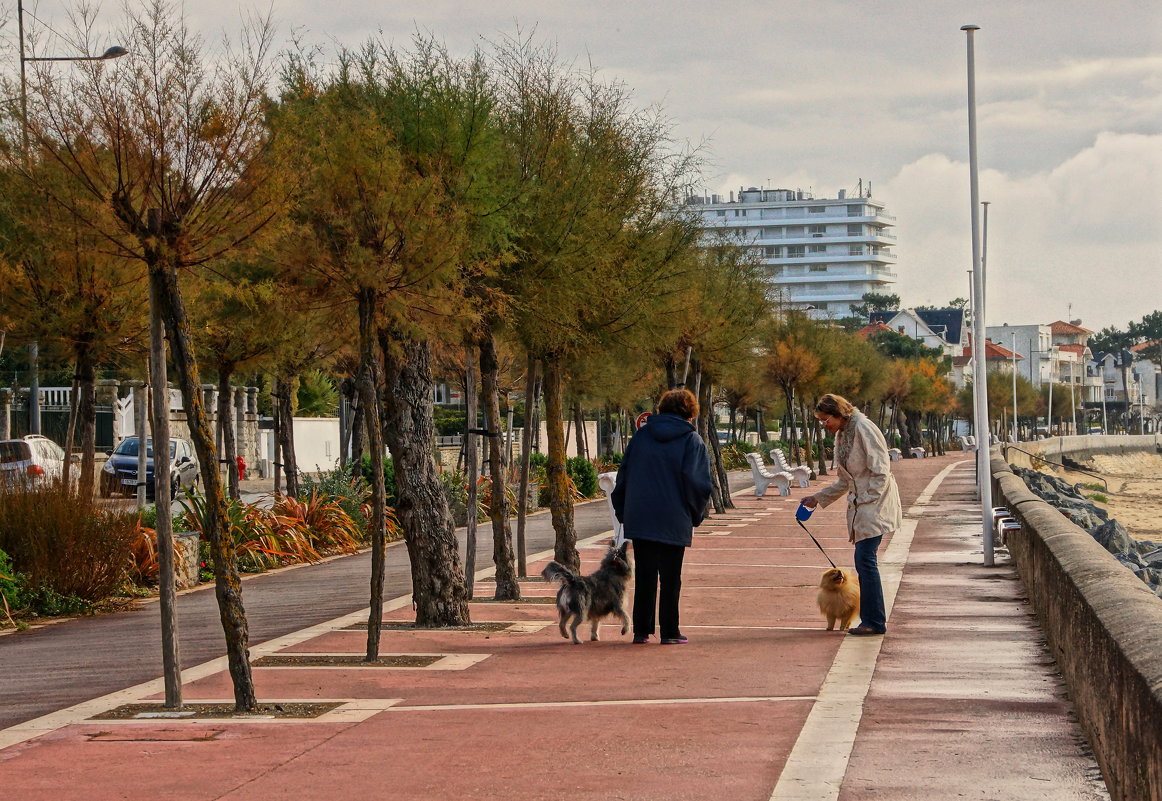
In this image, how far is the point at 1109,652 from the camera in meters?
6.46

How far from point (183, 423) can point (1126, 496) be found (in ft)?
130

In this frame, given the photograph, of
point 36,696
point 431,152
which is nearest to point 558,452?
point 431,152

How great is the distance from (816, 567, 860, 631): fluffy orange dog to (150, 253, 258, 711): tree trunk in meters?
4.78

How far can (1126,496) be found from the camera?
63.8m

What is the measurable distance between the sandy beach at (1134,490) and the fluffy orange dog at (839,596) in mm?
27822

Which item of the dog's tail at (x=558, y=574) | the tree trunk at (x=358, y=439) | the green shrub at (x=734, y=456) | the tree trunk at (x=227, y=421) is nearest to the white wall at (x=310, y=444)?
the green shrub at (x=734, y=456)

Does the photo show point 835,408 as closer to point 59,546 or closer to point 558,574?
point 558,574

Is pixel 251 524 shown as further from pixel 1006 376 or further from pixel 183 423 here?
pixel 1006 376

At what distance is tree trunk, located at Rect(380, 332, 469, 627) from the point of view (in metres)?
12.5

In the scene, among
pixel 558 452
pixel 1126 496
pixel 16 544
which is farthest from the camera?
pixel 1126 496

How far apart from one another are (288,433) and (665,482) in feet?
53.0

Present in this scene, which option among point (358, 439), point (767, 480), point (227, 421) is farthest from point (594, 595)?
point (767, 480)

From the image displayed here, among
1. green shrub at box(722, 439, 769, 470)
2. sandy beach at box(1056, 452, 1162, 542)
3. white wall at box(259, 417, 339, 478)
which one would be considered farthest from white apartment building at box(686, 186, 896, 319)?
white wall at box(259, 417, 339, 478)

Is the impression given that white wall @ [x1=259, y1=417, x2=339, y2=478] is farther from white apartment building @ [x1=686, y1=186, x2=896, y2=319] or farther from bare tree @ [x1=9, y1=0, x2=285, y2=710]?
white apartment building @ [x1=686, y1=186, x2=896, y2=319]
